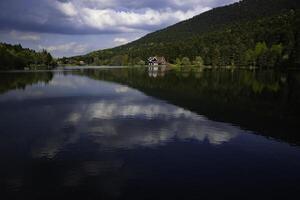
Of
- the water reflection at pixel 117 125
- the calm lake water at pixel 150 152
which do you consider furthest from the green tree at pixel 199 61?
the calm lake water at pixel 150 152

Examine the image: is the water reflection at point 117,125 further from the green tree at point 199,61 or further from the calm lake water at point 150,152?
the green tree at point 199,61

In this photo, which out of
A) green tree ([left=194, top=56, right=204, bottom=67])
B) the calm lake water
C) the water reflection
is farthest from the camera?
green tree ([left=194, top=56, right=204, bottom=67])

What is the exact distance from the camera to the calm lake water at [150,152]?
15.7m

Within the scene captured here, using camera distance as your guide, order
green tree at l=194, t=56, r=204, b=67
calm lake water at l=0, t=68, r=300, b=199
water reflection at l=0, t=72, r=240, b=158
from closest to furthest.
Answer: calm lake water at l=0, t=68, r=300, b=199 < water reflection at l=0, t=72, r=240, b=158 < green tree at l=194, t=56, r=204, b=67

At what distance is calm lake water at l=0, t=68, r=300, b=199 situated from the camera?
1570 centimetres

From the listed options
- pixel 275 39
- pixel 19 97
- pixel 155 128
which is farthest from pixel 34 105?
pixel 275 39

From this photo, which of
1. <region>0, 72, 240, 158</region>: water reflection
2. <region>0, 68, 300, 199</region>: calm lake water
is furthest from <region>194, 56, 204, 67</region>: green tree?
<region>0, 68, 300, 199</region>: calm lake water

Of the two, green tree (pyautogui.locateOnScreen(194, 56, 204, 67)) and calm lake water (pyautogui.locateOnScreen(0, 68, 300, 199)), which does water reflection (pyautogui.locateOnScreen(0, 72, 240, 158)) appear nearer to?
calm lake water (pyautogui.locateOnScreen(0, 68, 300, 199))

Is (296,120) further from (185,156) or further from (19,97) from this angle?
(19,97)

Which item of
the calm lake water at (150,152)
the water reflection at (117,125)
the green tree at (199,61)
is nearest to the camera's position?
the calm lake water at (150,152)

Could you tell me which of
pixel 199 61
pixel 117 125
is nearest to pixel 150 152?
pixel 117 125

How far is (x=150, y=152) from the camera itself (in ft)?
70.6

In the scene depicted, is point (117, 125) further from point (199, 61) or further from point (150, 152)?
point (199, 61)

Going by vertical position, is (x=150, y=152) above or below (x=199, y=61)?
below
